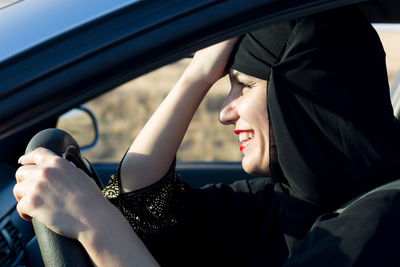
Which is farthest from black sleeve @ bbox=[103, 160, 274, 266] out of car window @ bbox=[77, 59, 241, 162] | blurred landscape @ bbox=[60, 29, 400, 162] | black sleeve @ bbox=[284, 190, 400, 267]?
blurred landscape @ bbox=[60, 29, 400, 162]

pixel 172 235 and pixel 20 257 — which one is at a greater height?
pixel 20 257

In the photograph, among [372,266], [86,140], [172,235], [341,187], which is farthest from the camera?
[86,140]

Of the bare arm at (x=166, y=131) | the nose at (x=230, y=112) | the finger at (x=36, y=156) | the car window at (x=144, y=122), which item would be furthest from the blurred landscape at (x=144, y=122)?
the finger at (x=36, y=156)

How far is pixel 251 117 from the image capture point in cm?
198

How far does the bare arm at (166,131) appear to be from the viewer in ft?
7.18

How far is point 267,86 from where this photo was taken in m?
1.88

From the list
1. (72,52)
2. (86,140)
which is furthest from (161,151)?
(86,140)

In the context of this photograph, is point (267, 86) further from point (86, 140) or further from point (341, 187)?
point (86, 140)

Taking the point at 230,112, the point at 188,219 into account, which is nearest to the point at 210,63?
the point at 230,112

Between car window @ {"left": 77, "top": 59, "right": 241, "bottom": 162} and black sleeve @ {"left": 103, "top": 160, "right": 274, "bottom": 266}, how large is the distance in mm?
7947

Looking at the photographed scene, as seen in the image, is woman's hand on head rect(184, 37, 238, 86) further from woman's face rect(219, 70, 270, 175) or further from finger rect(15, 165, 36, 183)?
finger rect(15, 165, 36, 183)

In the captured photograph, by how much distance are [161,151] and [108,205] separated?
0.80 meters

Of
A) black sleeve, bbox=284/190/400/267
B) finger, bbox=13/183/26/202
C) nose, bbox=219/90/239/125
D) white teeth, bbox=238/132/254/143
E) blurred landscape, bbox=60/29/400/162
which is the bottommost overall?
blurred landscape, bbox=60/29/400/162

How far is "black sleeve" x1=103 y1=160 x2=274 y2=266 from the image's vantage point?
2.14 m
